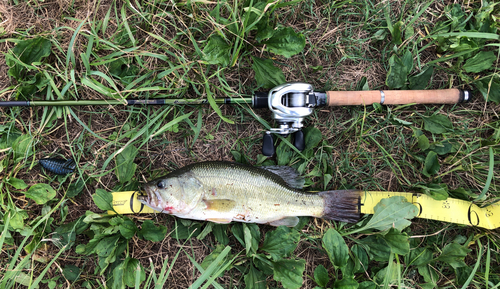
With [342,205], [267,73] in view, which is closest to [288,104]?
[267,73]

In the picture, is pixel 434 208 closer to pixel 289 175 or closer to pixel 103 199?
pixel 289 175

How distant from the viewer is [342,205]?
10.5 ft

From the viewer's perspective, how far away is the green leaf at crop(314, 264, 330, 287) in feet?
10.3

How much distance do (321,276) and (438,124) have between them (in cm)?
219

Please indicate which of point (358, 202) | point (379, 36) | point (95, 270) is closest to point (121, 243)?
point (95, 270)

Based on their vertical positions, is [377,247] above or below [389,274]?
above

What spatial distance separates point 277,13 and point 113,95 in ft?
6.79

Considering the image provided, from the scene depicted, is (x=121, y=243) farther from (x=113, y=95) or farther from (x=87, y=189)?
(x=113, y=95)

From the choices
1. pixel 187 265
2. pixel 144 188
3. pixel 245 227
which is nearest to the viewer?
pixel 144 188

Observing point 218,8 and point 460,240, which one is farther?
point 460,240

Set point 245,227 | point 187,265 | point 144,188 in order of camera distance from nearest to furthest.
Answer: point 144,188 < point 245,227 < point 187,265

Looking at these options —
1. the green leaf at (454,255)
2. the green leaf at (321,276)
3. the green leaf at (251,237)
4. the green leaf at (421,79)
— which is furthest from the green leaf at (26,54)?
the green leaf at (454,255)

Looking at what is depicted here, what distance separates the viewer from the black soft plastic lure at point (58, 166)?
3.31m

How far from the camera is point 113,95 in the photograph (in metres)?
3.20
